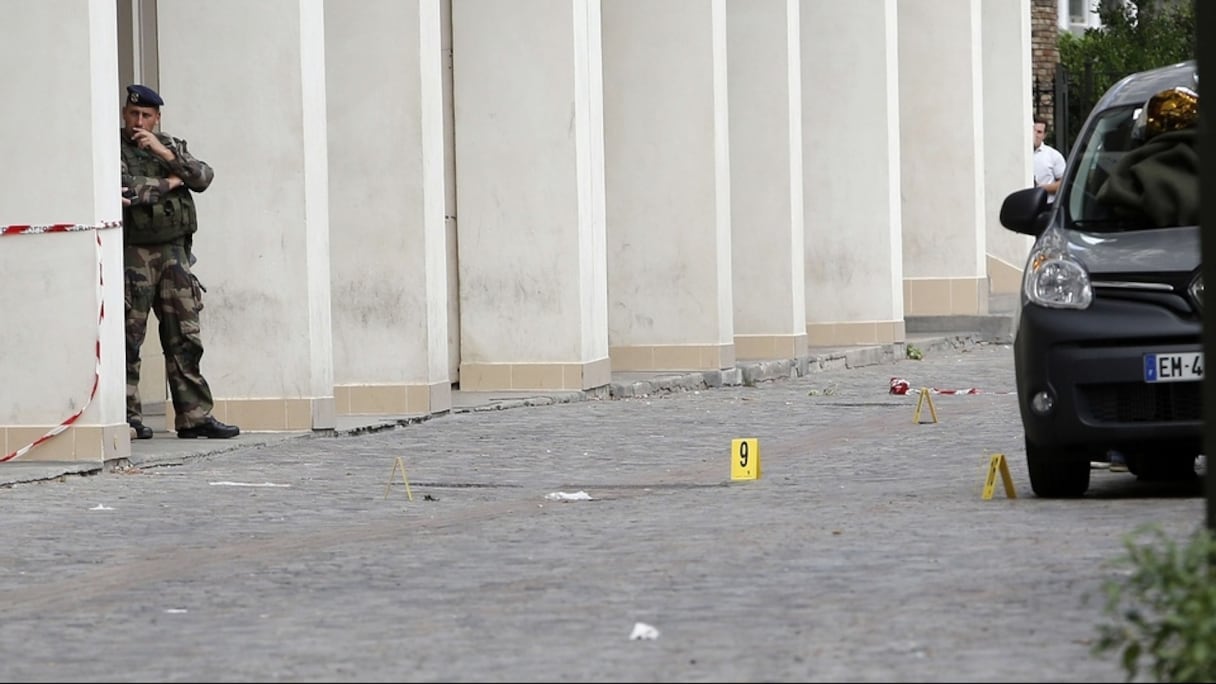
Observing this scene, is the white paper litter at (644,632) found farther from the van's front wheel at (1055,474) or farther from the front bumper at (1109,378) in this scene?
the van's front wheel at (1055,474)

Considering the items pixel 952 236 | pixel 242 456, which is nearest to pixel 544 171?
pixel 242 456

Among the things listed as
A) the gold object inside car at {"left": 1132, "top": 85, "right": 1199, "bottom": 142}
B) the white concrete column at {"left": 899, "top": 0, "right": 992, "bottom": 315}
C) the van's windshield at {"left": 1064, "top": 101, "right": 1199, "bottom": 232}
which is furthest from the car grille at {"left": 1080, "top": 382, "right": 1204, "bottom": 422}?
the white concrete column at {"left": 899, "top": 0, "right": 992, "bottom": 315}

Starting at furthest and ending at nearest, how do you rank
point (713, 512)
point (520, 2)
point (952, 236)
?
point (952, 236)
point (520, 2)
point (713, 512)

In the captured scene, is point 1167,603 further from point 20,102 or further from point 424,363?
point 424,363

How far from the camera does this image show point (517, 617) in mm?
7688

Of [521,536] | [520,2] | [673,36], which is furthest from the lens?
[673,36]

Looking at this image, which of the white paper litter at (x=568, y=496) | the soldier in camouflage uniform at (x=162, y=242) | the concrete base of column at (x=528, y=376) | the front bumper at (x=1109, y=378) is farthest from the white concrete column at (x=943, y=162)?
the front bumper at (x=1109, y=378)

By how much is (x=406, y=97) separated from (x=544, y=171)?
235 cm

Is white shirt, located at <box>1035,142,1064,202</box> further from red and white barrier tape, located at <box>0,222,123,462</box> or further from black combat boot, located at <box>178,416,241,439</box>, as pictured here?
red and white barrier tape, located at <box>0,222,123,462</box>

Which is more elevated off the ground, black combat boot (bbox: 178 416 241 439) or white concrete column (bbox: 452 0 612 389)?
white concrete column (bbox: 452 0 612 389)

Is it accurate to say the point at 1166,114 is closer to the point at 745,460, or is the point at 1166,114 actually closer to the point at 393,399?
the point at 745,460

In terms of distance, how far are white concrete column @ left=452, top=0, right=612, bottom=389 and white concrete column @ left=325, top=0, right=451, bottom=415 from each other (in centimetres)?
175

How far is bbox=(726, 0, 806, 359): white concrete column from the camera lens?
2409 cm

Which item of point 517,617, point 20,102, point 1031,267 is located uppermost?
point 20,102
